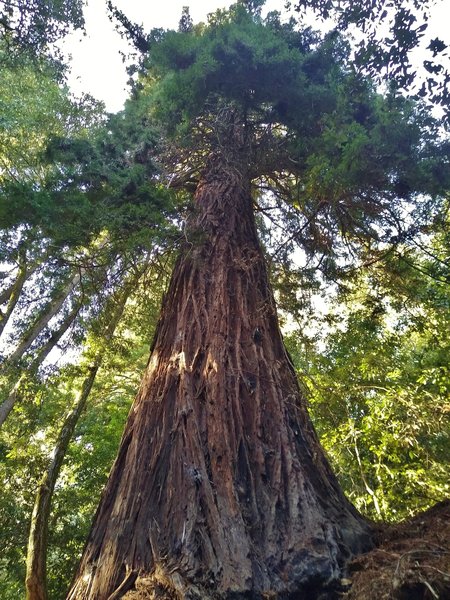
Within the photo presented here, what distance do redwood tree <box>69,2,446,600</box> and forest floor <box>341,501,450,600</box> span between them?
13 centimetres

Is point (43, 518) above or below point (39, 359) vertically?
below

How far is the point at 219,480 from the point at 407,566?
1.07 meters

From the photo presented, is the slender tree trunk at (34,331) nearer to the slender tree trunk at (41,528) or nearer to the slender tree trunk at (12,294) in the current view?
the slender tree trunk at (12,294)

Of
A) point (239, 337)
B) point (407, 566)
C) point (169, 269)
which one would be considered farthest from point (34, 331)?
point (407, 566)

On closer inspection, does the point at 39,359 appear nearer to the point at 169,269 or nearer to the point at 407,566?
the point at 169,269

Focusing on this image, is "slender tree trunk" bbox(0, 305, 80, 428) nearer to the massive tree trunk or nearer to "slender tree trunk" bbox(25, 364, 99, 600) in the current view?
"slender tree trunk" bbox(25, 364, 99, 600)

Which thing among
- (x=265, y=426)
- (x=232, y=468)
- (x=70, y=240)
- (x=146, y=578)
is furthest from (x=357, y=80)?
(x=146, y=578)

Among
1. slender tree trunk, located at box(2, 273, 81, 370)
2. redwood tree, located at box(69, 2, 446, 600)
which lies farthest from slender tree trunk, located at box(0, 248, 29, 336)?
redwood tree, located at box(69, 2, 446, 600)

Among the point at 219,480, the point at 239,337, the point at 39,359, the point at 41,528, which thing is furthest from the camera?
the point at 39,359

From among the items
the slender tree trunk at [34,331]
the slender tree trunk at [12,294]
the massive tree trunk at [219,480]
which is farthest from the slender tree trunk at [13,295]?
the massive tree trunk at [219,480]

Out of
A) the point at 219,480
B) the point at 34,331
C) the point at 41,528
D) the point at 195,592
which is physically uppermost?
the point at 34,331

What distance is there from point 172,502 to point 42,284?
9.91 ft

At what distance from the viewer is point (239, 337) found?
3.56 m

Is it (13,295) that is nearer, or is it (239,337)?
(239,337)
